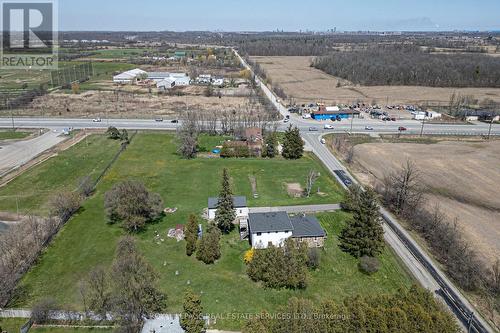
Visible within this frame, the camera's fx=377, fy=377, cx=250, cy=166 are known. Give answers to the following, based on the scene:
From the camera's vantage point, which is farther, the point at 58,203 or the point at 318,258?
the point at 58,203

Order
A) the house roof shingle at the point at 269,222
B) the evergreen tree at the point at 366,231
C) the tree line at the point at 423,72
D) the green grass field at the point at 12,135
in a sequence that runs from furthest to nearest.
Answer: the tree line at the point at 423,72 → the green grass field at the point at 12,135 → the house roof shingle at the point at 269,222 → the evergreen tree at the point at 366,231

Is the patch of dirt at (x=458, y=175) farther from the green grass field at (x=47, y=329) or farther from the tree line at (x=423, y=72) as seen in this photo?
the tree line at (x=423, y=72)

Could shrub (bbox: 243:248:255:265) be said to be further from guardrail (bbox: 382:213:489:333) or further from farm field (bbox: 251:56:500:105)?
farm field (bbox: 251:56:500:105)

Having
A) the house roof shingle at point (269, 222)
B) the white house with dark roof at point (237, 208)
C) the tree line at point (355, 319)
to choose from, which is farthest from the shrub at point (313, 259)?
the white house with dark roof at point (237, 208)

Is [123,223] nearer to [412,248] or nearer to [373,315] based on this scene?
A: [373,315]

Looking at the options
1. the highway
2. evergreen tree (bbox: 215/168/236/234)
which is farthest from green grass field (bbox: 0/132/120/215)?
evergreen tree (bbox: 215/168/236/234)

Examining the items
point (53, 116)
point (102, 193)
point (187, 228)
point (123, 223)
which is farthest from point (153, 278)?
point (53, 116)

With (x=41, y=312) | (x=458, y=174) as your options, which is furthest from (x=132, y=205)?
(x=458, y=174)

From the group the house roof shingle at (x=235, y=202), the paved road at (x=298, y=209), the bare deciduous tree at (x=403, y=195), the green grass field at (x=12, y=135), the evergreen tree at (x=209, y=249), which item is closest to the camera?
the evergreen tree at (x=209, y=249)
